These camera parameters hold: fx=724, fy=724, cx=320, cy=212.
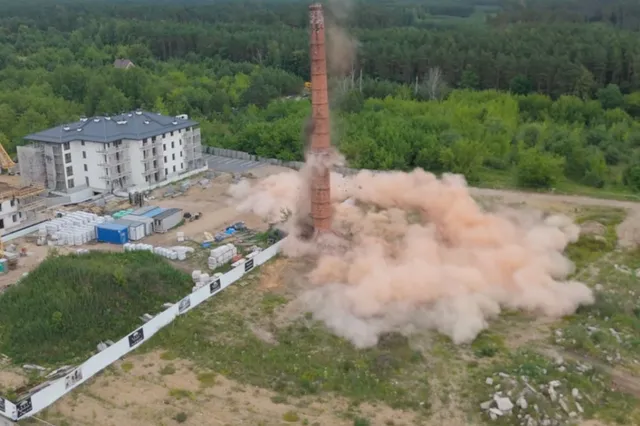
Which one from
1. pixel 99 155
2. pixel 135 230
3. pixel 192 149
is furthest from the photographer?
pixel 192 149

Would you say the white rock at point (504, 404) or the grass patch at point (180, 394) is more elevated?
the white rock at point (504, 404)

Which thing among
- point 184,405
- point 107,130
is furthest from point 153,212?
point 184,405

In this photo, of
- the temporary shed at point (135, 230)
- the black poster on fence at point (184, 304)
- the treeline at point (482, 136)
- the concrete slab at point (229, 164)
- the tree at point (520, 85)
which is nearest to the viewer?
the black poster on fence at point (184, 304)

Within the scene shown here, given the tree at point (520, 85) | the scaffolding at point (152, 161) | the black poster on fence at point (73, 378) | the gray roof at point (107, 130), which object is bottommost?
the black poster on fence at point (73, 378)

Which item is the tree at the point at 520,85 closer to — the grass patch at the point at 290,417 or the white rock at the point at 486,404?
the white rock at the point at 486,404

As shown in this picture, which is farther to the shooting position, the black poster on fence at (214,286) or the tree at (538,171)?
the tree at (538,171)

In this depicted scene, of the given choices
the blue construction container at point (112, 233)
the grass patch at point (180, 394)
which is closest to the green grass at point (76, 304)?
the grass patch at point (180, 394)

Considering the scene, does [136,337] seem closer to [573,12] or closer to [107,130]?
[107,130]
